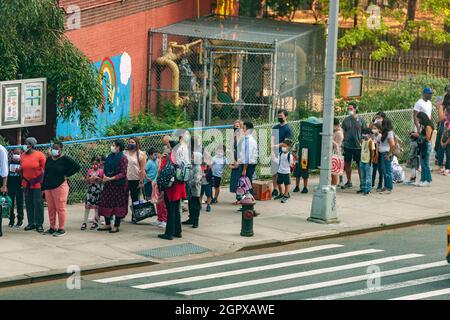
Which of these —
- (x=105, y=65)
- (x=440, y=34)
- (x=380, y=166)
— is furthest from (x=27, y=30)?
(x=440, y=34)

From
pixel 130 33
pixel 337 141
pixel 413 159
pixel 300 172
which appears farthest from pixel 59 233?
pixel 130 33

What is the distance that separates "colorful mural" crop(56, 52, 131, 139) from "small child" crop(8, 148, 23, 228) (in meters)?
6.02

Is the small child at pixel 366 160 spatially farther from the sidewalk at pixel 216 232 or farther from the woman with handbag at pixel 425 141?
the woman with handbag at pixel 425 141

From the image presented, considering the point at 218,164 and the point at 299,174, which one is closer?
the point at 218,164

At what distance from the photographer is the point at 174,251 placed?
1911 centimetres

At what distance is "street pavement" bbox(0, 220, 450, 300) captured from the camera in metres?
16.0

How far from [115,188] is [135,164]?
83cm

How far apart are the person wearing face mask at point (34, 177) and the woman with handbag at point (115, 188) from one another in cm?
106

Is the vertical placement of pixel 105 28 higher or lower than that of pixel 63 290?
higher

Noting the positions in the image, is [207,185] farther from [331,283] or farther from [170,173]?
[331,283]

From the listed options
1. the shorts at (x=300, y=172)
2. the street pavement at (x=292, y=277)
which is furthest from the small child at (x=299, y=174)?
the street pavement at (x=292, y=277)
